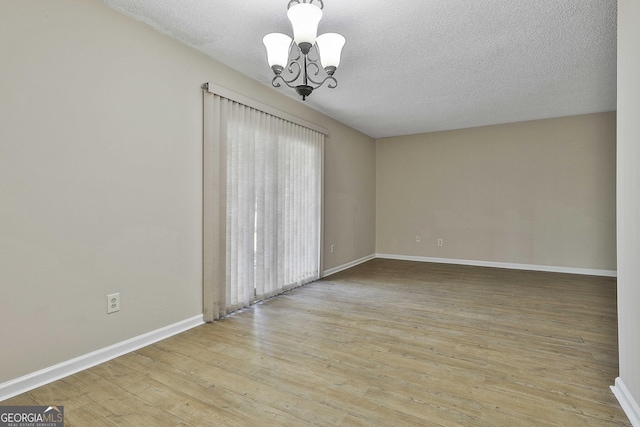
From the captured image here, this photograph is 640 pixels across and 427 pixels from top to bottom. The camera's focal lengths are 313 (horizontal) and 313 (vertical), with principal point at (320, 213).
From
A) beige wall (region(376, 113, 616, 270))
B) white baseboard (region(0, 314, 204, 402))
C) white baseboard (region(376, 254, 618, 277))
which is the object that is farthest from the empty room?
beige wall (region(376, 113, 616, 270))

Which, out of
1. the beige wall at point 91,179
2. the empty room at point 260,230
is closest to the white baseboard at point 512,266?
the empty room at point 260,230

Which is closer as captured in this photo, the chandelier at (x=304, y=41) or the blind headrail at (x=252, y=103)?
the chandelier at (x=304, y=41)

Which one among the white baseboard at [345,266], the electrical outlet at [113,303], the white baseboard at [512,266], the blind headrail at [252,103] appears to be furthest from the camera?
the white baseboard at [345,266]

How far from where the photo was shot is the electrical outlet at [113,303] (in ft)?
7.02

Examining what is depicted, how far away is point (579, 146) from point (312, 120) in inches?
160

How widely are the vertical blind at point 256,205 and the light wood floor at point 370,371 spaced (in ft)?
1.19

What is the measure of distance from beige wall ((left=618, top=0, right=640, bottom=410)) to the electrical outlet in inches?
117

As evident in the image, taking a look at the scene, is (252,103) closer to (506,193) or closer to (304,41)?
(304,41)

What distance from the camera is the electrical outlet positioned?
7.02ft

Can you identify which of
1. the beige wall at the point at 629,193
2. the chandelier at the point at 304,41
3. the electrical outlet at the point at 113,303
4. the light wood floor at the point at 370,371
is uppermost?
the chandelier at the point at 304,41

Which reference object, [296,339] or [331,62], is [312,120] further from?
[296,339]

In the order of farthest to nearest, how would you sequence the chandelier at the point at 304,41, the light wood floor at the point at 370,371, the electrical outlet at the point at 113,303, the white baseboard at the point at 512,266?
the white baseboard at the point at 512,266, the electrical outlet at the point at 113,303, the chandelier at the point at 304,41, the light wood floor at the point at 370,371

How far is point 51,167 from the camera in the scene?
6.08 ft

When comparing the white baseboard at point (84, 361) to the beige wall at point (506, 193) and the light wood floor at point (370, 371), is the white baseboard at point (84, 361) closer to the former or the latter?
the light wood floor at point (370, 371)
